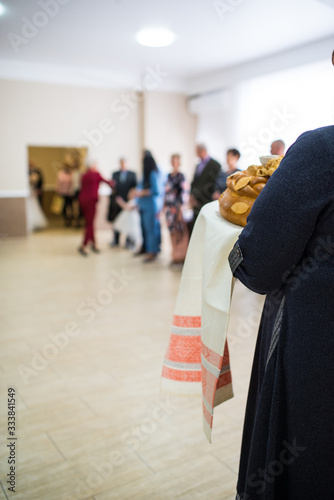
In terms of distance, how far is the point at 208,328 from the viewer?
58.6 inches

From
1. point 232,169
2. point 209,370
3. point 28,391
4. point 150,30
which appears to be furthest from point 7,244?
point 209,370

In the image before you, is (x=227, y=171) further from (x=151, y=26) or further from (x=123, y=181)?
(x=123, y=181)

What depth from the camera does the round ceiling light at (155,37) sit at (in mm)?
7137

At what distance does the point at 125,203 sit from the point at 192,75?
13.7 ft

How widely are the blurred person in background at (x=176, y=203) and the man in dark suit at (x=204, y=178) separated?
40 centimetres

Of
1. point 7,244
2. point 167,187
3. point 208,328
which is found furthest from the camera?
point 7,244

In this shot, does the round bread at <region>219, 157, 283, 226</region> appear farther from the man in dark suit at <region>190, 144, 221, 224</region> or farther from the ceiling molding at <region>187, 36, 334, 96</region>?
the ceiling molding at <region>187, 36, 334, 96</region>

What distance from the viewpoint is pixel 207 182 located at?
19.5 feet

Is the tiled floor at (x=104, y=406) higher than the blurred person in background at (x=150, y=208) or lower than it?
lower

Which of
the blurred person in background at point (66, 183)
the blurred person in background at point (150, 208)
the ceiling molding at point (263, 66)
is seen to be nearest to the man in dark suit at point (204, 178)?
the blurred person in background at point (150, 208)

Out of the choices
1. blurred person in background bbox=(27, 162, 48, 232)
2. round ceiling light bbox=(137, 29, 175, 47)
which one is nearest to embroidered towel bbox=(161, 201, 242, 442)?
round ceiling light bbox=(137, 29, 175, 47)

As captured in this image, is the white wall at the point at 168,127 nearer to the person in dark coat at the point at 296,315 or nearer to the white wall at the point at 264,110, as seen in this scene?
the white wall at the point at 264,110

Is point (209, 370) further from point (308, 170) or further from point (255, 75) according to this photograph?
point (255, 75)

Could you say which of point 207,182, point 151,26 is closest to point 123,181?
point 151,26
